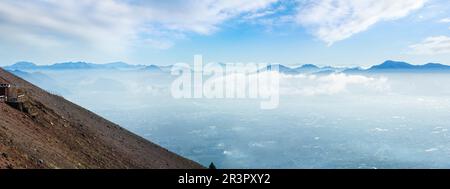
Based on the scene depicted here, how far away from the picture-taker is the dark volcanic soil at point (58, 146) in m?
17.0

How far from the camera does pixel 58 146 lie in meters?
22.8

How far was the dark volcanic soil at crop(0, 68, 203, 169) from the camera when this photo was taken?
17.0 meters
